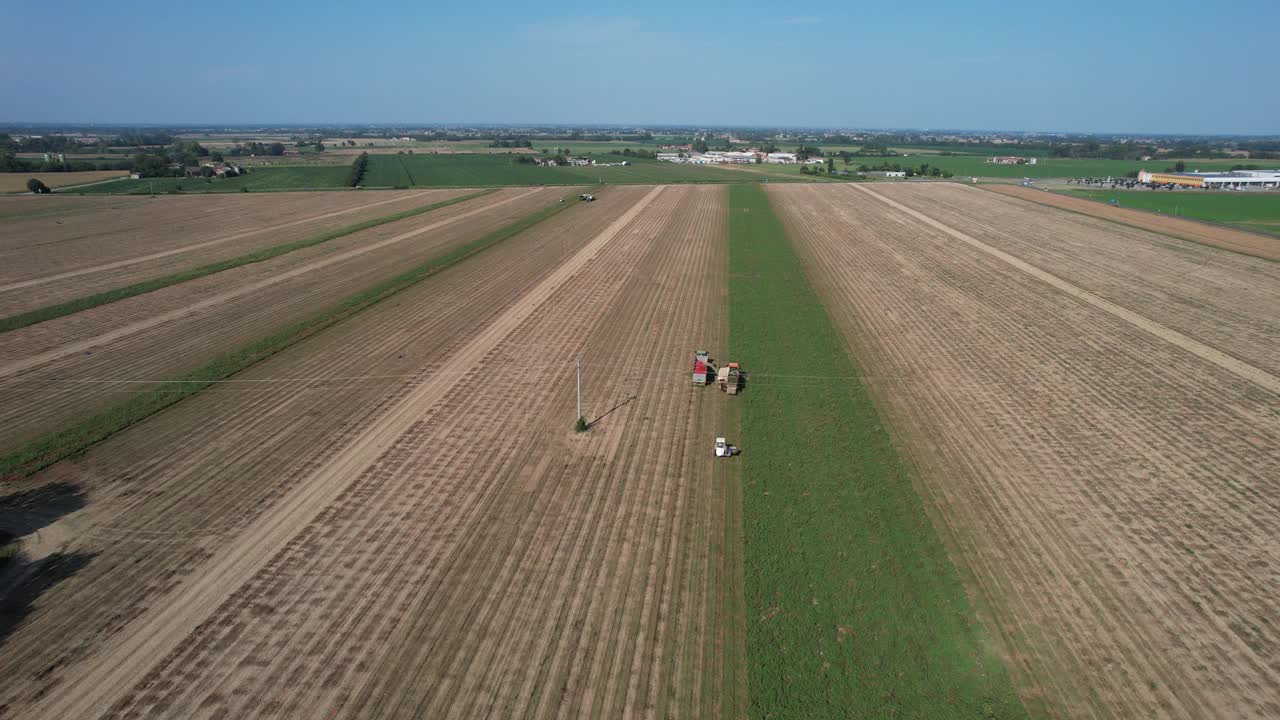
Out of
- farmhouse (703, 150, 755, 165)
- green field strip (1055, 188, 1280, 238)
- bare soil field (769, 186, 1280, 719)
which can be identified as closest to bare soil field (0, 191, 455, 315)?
bare soil field (769, 186, 1280, 719)

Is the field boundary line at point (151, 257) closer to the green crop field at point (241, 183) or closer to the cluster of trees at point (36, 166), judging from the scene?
the green crop field at point (241, 183)

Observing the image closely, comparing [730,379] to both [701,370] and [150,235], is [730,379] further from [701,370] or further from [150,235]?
[150,235]

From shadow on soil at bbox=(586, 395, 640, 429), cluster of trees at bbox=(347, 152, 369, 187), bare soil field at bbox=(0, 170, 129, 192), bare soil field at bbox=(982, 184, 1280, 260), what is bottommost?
bare soil field at bbox=(0, 170, 129, 192)

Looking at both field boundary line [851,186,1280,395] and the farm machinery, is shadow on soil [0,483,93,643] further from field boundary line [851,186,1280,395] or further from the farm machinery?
field boundary line [851,186,1280,395]

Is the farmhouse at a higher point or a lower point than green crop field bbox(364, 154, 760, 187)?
higher

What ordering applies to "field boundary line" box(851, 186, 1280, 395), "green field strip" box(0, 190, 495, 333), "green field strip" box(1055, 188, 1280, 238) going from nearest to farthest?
"field boundary line" box(851, 186, 1280, 395)
"green field strip" box(0, 190, 495, 333)
"green field strip" box(1055, 188, 1280, 238)

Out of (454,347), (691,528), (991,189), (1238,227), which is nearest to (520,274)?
(454,347)

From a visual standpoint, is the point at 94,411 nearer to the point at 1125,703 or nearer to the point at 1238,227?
the point at 1125,703
